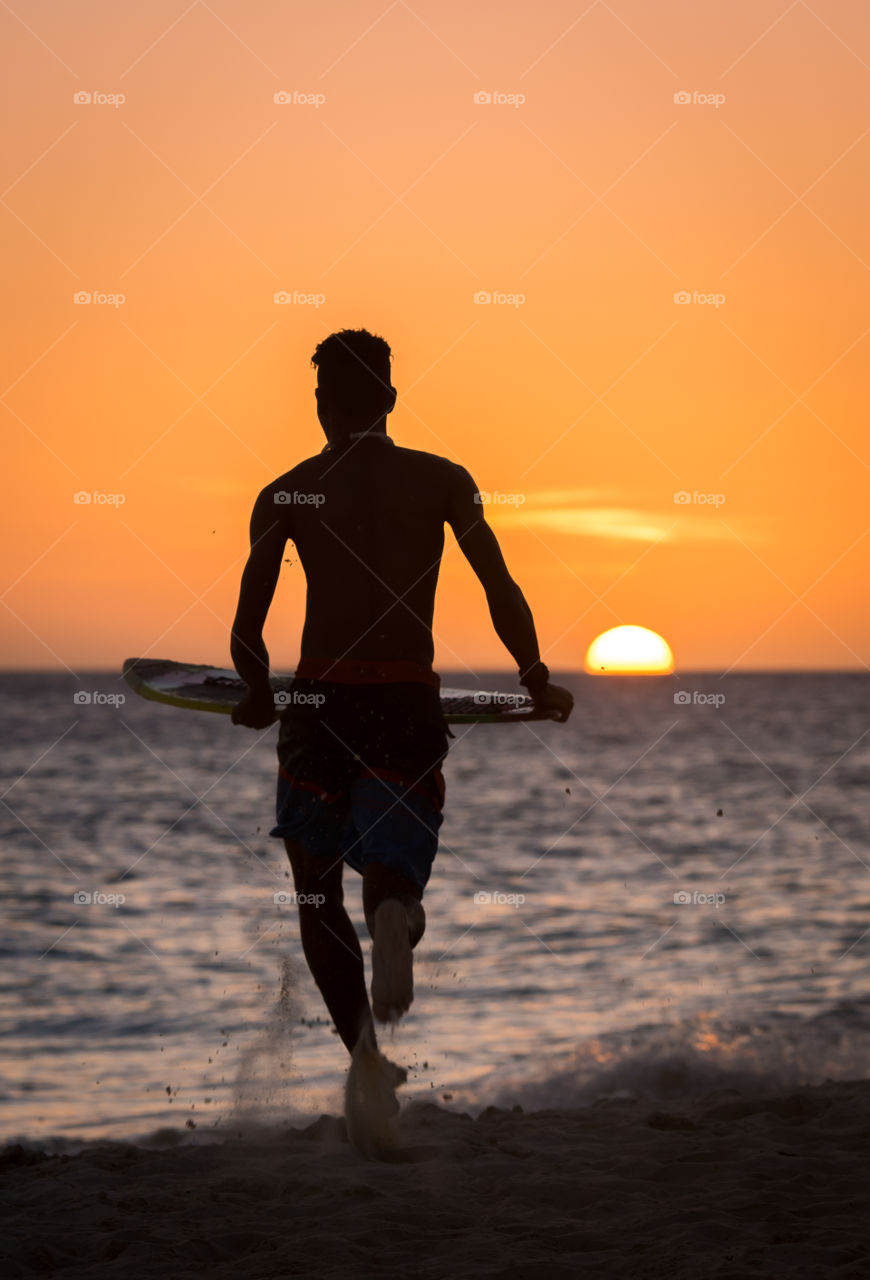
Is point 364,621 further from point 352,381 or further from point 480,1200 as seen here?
point 480,1200

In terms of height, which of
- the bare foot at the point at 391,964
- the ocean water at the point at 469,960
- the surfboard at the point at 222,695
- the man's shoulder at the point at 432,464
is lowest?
the ocean water at the point at 469,960

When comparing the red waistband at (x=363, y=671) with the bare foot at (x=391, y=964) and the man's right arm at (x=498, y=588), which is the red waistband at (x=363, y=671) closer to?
the man's right arm at (x=498, y=588)

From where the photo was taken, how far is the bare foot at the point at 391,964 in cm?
353

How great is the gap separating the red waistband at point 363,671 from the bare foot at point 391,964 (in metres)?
0.64

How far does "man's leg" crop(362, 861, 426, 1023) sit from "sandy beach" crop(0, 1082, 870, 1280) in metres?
0.68

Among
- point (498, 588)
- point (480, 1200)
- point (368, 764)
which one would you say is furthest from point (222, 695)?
point (480, 1200)

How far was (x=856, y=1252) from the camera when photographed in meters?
3.52

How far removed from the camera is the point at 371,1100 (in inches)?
166

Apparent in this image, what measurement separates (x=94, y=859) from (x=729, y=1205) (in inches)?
545

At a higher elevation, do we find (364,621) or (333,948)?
(364,621)

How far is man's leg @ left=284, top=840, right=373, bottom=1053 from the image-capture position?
4.05 metres

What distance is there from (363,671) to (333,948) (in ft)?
2.90

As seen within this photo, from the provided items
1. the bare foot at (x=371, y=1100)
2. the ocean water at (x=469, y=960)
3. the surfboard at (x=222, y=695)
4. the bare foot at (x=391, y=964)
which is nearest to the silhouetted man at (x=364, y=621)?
the bare foot at (x=391, y=964)

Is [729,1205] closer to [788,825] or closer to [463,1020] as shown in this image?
[463,1020]
